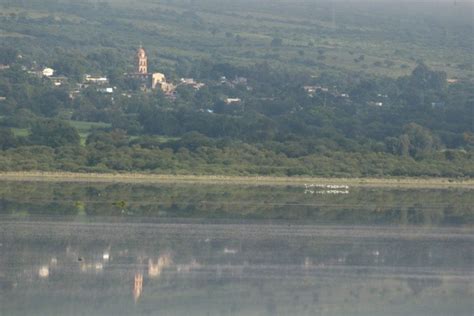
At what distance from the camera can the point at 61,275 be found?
86.4 ft

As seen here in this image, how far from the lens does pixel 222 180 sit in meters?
63.1

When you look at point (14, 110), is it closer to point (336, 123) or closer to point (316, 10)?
point (336, 123)

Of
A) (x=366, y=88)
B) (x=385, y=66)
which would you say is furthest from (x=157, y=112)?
A: (x=385, y=66)

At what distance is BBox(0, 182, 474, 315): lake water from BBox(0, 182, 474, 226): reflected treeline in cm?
7

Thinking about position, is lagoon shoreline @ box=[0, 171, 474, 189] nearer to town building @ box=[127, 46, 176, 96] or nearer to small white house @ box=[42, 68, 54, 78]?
town building @ box=[127, 46, 176, 96]

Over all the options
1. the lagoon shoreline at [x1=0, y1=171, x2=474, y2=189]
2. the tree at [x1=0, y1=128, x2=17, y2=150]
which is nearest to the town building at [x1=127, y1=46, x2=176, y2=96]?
the tree at [x1=0, y1=128, x2=17, y2=150]

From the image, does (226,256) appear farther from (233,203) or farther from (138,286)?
(233,203)

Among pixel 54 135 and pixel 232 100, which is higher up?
pixel 54 135

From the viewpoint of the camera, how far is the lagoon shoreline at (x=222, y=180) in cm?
5931

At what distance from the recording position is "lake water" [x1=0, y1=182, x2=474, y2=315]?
24312 millimetres

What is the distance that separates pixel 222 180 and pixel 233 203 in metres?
15.7

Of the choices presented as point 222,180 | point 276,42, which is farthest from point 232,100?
point 222,180

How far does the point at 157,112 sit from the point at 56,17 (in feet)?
244

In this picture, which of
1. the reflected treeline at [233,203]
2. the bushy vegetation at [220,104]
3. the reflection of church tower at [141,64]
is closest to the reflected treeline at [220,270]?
the reflected treeline at [233,203]
